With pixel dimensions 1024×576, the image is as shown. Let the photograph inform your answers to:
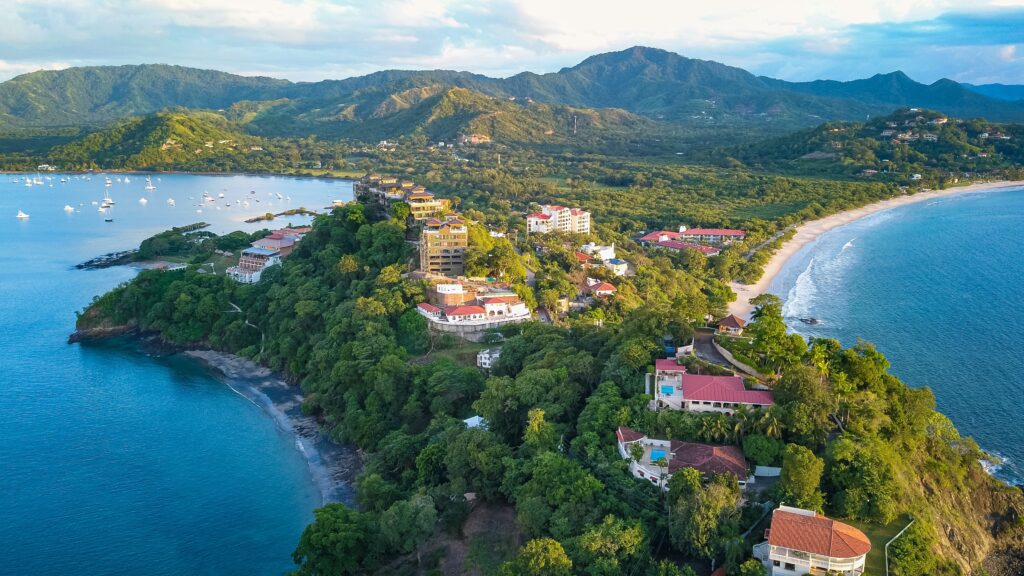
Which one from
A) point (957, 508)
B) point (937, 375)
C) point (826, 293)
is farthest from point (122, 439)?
point (826, 293)

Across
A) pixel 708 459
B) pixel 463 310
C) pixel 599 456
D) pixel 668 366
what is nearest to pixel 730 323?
pixel 668 366

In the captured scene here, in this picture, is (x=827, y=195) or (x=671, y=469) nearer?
(x=671, y=469)

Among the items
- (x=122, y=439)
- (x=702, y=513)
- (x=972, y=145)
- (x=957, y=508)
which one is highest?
(x=972, y=145)

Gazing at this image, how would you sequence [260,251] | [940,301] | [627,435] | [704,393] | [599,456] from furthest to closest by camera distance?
[260,251], [940,301], [704,393], [627,435], [599,456]

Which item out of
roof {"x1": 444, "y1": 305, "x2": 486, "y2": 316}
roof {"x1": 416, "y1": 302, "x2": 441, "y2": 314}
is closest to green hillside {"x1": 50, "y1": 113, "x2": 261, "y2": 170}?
roof {"x1": 416, "y1": 302, "x2": 441, "y2": 314}

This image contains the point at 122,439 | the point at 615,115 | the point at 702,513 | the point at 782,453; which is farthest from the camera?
the point at 615,115

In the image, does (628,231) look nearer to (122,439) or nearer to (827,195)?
(827,195)

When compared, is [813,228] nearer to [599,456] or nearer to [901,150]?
[901,150]
